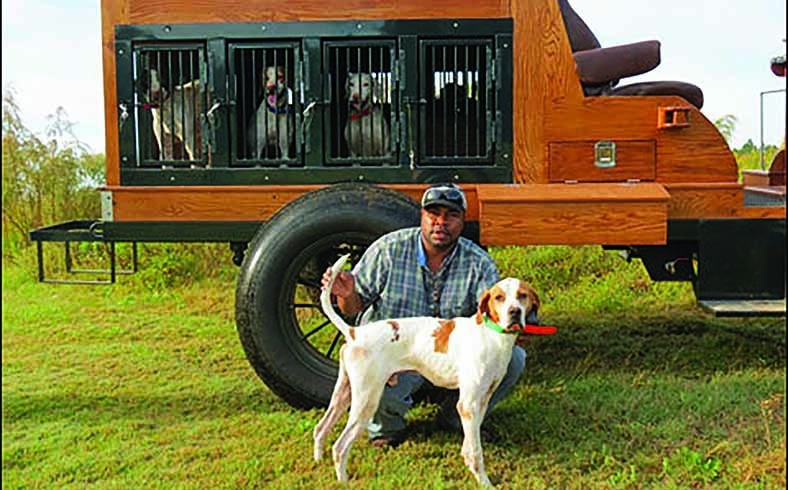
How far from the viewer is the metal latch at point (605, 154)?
489 centimetres

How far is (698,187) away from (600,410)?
1.31 m

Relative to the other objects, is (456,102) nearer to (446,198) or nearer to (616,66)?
(616,66)

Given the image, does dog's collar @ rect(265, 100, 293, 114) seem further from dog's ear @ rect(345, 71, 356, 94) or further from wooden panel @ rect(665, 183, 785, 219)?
wooden panel @ rect(665, 183, 785, 219)

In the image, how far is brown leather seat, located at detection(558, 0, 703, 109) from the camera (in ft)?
16.1

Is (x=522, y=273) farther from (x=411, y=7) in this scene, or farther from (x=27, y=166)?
(x=27, y=166)

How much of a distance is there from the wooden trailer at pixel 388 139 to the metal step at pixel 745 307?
0.06ft

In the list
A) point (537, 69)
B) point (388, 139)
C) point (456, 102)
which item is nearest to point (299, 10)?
point (388, 139)

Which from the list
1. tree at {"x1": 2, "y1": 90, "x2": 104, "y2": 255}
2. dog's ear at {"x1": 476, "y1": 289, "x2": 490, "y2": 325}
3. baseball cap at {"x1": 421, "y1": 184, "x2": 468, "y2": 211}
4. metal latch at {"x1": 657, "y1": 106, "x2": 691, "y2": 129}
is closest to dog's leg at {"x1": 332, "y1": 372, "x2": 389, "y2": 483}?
dog's ear at {"x1": 476, "y1": 289, "x2": 490, "y2": 325}

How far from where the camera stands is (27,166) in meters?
9.17

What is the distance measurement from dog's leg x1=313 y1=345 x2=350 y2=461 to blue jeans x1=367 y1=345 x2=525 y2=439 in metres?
0.24

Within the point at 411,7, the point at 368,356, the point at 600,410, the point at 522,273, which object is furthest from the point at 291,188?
the point at 522,273

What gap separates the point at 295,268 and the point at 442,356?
4.07 feet

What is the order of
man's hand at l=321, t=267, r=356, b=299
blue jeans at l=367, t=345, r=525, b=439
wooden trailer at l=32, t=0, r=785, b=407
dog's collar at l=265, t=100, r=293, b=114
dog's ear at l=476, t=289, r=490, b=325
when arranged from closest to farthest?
dog's ear at l=476, t=289, r=490, b=325, man's hand at l=321, t=267, r=356, b=299, blue jeans at l=367, t=345, r=525, b=439, wooden trailer at l=32, t=0, r=785, b=407, dog's collar at l=265, t=100, r=293, b=114

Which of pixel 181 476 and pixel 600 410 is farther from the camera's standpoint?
pixel 600 410
